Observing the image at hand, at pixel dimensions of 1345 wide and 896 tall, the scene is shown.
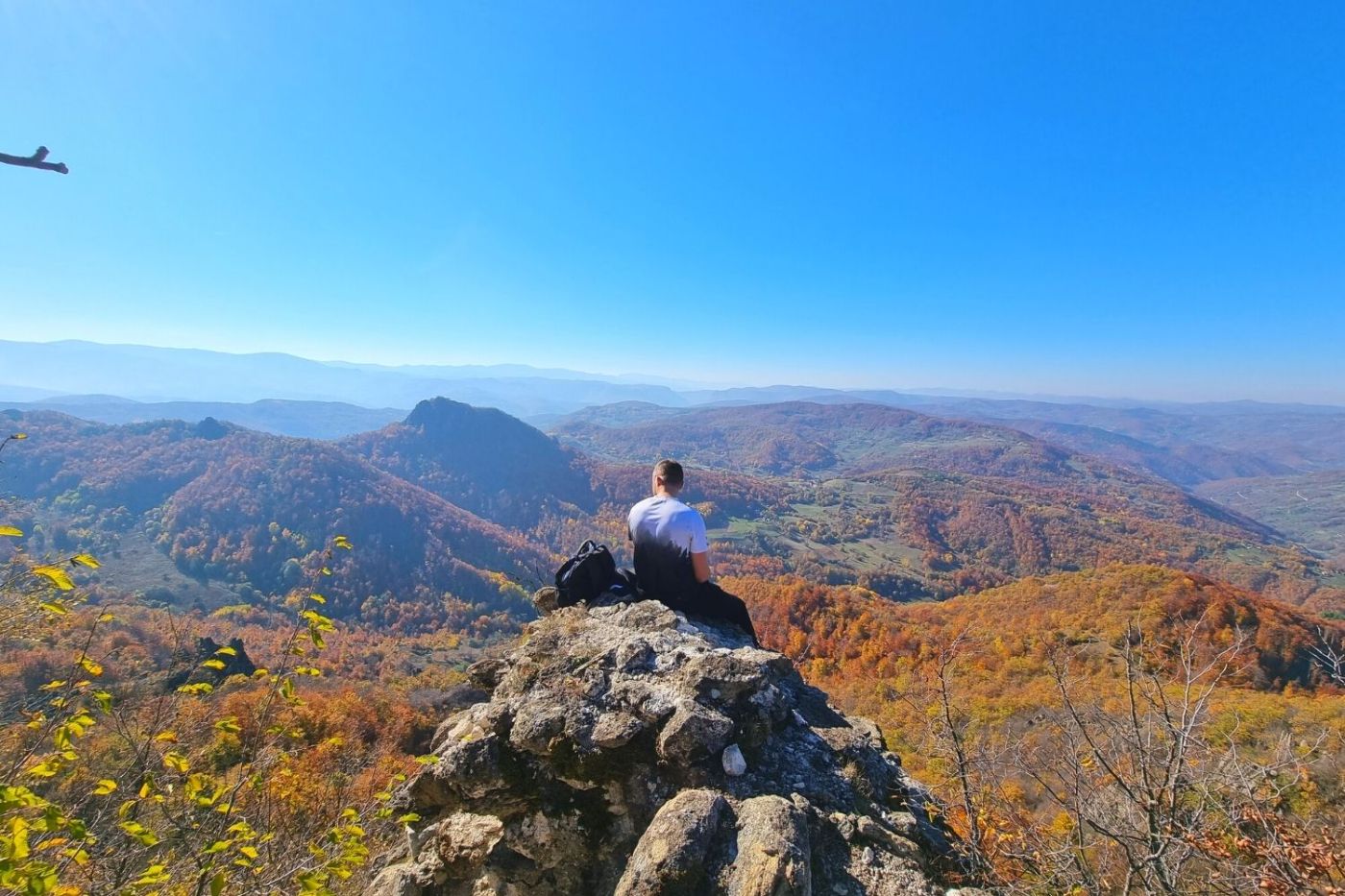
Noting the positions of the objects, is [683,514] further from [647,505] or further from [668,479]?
[647,505]

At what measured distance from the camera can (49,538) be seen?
124 meters

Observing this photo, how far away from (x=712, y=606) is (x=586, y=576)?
1.80 metres

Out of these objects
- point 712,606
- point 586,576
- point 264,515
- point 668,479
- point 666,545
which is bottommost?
point 264,515

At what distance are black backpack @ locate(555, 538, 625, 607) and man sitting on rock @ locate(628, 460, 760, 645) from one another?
61 cm

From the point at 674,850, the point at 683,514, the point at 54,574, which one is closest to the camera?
the point at 54,574

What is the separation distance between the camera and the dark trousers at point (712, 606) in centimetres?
684

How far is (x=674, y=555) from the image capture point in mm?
6637

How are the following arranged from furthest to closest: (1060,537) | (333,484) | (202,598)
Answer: (333,484)
(1060,537)
(202,598)

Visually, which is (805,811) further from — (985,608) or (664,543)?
(985,608)

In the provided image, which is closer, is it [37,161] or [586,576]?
[37,161]

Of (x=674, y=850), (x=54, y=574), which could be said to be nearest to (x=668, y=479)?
(x=674, y=850)

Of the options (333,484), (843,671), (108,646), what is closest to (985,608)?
(843,671)

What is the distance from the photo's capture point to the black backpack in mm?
7211

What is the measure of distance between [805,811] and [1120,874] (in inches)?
190
